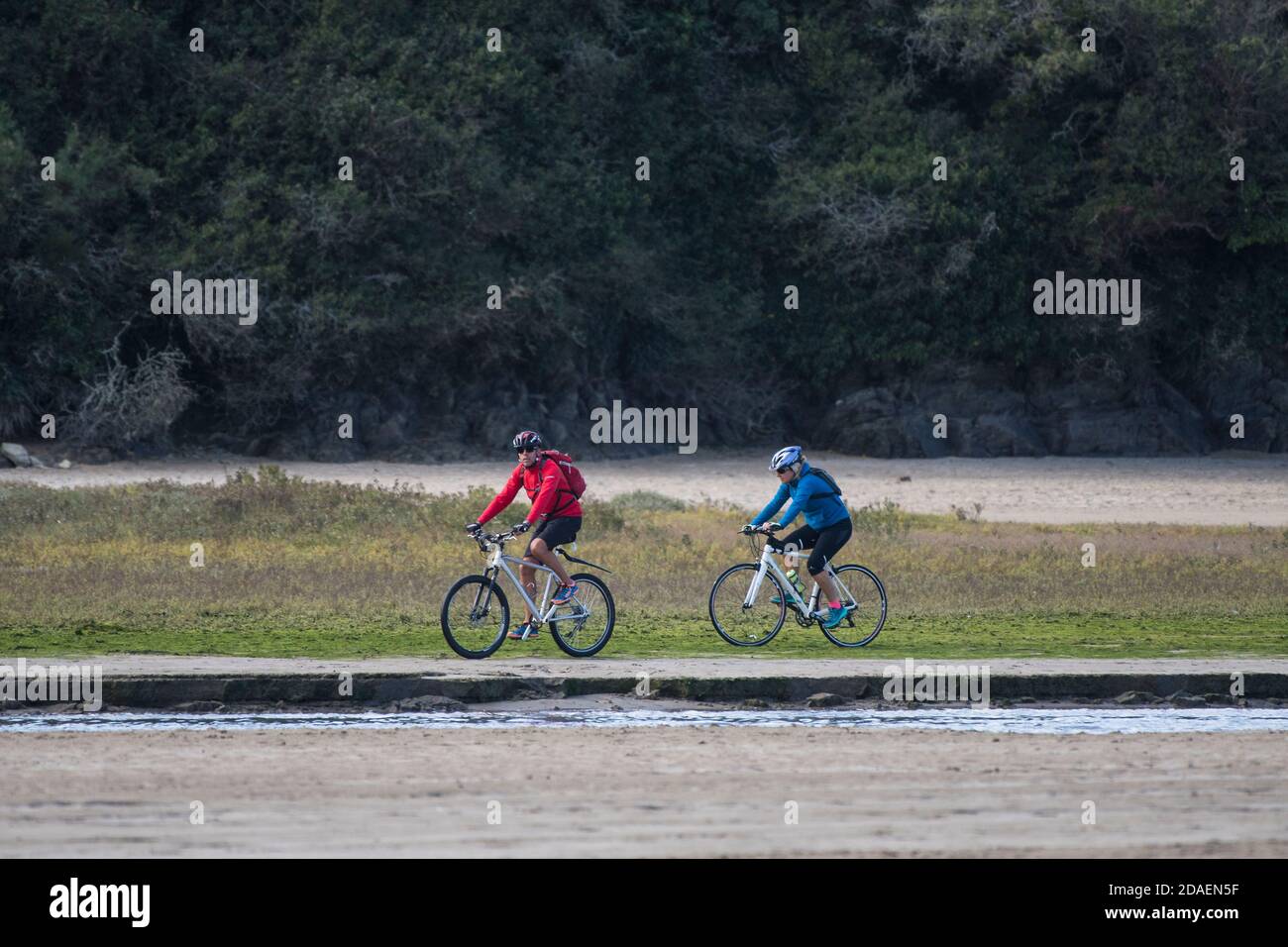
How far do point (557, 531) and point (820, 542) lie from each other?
2340 mm

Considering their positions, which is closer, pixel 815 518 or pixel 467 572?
pixel 815 518

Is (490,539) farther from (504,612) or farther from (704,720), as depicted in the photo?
(704,720)

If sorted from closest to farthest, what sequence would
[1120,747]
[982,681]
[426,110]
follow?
[1120,747], [982,681], [426,110]

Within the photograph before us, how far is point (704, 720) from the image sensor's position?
12.0m

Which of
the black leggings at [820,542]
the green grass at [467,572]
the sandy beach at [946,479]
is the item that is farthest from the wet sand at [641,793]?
the sandy beach at [946,479]

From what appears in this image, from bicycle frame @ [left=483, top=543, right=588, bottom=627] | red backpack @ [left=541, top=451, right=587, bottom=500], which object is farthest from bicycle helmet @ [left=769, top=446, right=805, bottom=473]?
bicycle frame @ [left=483, top=543, right=588, bottom=627]

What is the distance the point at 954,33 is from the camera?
4347cm

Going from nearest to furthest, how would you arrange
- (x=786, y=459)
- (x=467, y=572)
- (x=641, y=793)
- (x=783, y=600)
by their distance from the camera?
(x=641, y=793), (x=786, y=459), (x=783, y=600), (x=467, y=572)

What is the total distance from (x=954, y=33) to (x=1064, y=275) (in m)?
6.28

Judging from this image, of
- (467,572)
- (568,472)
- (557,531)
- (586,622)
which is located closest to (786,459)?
(568,472)

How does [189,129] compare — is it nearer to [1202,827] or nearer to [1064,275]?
[1064,275]

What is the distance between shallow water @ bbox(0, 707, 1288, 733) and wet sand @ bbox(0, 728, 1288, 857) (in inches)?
13.9
